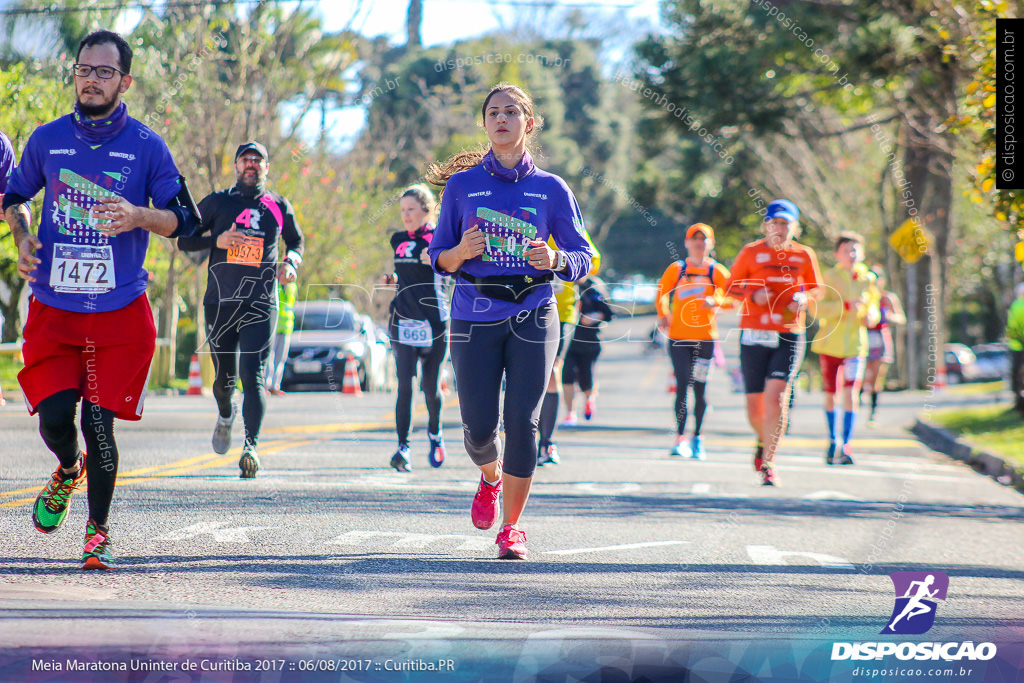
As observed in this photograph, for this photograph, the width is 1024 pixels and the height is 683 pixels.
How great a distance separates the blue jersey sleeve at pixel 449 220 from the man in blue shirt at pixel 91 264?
1.10 meters

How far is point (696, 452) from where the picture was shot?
10688 mm

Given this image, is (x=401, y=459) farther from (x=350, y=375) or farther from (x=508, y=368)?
(x=350, y=375)

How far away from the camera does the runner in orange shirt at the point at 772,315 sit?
9430 millimetres

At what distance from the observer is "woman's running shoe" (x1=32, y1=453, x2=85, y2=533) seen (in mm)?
5008

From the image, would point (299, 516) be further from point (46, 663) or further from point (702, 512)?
point (46, 663)

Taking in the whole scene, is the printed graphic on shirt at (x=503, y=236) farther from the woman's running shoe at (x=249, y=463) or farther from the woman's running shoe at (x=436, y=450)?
the woman's running shoe at (x=436, y=450)

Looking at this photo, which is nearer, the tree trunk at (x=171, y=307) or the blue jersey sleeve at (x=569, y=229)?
the blue jersey sleeve at (x=569, y=229)

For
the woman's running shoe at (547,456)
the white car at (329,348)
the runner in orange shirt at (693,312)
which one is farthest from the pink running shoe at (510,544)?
the white car at (329,348)

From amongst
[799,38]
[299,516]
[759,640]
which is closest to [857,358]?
[299,516]

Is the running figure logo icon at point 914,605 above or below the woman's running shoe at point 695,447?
above

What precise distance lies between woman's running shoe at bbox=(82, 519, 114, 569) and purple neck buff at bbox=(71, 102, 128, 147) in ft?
5.07

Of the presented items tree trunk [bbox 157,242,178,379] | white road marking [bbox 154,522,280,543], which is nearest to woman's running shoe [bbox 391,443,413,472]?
white road marking [bbox 154,522,280,543]

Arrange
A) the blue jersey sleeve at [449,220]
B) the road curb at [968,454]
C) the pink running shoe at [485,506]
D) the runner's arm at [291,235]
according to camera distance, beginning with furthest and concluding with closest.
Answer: the road curb at [968,454]
the runner's arm at [291,235]
the pink running shoe at [485,506]
the blue jersey sleeve at [449,220]

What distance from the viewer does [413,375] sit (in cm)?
858
